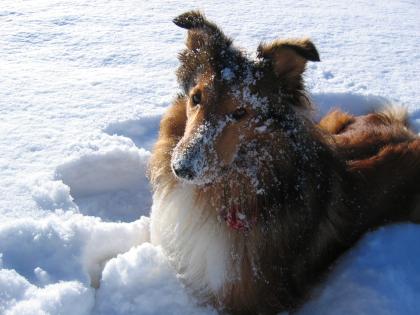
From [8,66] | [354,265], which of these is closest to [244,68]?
[354,265]

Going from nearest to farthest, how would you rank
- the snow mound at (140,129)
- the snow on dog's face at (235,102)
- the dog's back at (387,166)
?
the snow on dog's face at (235,102) < the dog's back at (387,166) < the snow mound at (140,129)

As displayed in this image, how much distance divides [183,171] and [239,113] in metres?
0.45

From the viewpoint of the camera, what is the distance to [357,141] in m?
3.24

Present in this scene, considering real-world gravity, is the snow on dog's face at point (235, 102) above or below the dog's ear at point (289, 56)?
below

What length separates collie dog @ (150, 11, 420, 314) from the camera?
8.16ft

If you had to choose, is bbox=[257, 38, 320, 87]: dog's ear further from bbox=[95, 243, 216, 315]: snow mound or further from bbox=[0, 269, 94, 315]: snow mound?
bbox=[0, 269, 94, 315]: snow mound

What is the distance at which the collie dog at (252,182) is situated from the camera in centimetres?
249

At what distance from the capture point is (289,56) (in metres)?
2.46

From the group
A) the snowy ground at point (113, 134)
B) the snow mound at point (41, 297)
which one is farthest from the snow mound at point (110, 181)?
the snow mound at point (41, 297)

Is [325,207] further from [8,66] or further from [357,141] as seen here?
[8,66]

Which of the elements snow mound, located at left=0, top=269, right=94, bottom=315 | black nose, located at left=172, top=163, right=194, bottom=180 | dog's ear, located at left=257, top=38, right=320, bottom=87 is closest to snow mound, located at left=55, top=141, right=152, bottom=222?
snow mound, located at left=0, top=269, right=94, bottom=315

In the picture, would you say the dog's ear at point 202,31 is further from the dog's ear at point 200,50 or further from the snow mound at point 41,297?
the snow mound at point 41,297

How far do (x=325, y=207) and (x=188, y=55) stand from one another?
3.99ft

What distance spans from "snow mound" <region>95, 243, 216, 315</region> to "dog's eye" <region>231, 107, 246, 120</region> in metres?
1.00
